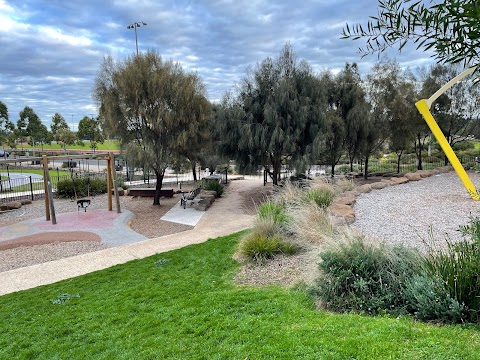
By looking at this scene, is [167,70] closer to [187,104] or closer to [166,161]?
[187,104]

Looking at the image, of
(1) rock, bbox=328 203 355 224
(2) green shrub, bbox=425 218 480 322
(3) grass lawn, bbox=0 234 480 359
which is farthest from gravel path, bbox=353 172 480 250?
(3) grass lawn, bbox=0 234 480 359

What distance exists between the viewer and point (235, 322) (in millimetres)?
4043

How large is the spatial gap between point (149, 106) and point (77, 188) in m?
7.43

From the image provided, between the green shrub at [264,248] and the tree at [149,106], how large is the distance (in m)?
9.78

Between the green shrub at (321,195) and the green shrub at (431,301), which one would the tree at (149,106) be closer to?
the green shrub at (321,195)

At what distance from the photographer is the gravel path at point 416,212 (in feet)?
21.2

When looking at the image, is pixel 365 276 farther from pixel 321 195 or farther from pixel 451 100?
pixel 451 100

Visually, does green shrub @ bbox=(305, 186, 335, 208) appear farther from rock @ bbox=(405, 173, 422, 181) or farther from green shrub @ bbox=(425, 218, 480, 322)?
rock @ bbox=(405, 173, 422, 181)

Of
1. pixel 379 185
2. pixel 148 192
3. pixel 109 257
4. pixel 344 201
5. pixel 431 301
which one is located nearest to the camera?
pixel 431 301

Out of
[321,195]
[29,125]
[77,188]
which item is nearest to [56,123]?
[29,125]

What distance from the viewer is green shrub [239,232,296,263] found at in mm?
6637

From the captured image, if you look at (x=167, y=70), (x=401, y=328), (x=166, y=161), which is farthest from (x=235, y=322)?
(x=167, y=70)

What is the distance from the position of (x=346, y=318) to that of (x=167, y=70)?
1480 cm

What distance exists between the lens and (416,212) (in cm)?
850
